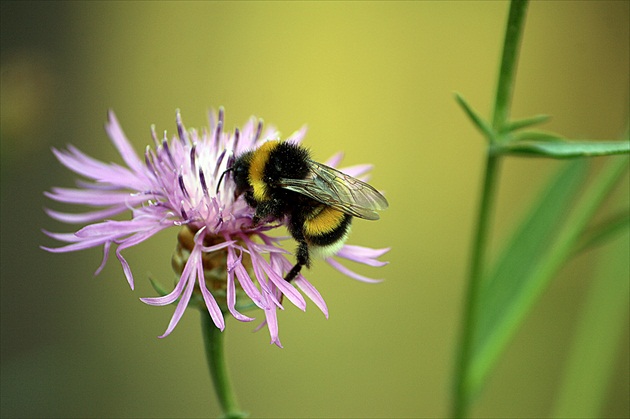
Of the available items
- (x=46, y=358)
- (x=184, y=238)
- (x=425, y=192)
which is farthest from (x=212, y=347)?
(x=425, y=192)

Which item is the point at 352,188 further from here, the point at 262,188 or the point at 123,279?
the point at 123,279

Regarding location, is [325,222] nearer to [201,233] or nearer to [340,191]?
[340,191]

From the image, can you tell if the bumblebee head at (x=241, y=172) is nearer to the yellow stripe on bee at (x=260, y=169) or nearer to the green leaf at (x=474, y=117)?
the yellow stripe on bee at (x=260, y=169)

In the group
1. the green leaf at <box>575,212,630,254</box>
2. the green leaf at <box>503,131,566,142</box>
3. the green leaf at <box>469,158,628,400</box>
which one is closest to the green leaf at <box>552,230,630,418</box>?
the green leaf at <box>469,158,628,400</box>

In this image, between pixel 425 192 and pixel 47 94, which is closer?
pixel 47 94

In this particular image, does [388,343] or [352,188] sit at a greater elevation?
[352,188]

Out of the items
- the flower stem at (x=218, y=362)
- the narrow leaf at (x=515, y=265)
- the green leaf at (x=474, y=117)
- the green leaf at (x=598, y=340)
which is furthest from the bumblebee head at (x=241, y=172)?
the green leaf at (x=598, y=340)

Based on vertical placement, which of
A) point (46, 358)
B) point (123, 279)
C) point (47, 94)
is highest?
point (47, 94)
